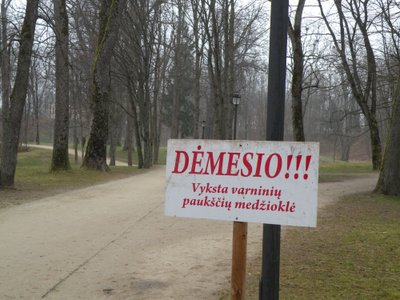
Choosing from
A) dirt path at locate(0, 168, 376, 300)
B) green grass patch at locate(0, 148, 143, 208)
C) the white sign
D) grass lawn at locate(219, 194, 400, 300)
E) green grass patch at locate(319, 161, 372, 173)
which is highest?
the white sign

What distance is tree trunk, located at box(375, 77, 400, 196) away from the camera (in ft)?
43.7

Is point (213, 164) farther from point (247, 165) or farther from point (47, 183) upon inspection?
point (47, 183)

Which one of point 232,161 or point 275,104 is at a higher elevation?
point 275,104

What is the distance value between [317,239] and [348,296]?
3.04m

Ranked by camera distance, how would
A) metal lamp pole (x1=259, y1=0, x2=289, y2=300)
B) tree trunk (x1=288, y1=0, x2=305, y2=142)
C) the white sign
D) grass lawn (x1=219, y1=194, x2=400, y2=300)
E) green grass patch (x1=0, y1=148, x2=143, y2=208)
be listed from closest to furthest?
the white sign < metal lamp pole (x1=259, y1=0, x2=289, y2=300) < grass lawn (x1=219, y1=194, x2=400, y2=300) < green grass patch (x1=0, y1=148, x2=143, y2=208) < tree trunk (x1=288, y1=0, x2=305, y2=142)

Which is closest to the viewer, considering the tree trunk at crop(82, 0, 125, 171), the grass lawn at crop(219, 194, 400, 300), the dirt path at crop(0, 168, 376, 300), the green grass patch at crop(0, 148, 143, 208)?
the grass lawn at crop(219, 194, 400, 300)

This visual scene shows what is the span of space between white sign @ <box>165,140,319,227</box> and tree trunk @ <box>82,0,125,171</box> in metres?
18.2

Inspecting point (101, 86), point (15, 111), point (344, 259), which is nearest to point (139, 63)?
point (101, 86)

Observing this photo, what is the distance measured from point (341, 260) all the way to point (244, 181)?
3.19 meters

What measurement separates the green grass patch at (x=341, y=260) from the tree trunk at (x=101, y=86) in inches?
541

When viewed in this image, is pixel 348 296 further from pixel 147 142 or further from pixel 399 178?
pixel 147 142

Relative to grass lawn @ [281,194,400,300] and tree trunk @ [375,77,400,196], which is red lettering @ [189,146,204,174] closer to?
grass lawn @ [281,194,400,300]

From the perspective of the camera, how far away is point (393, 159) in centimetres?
1345

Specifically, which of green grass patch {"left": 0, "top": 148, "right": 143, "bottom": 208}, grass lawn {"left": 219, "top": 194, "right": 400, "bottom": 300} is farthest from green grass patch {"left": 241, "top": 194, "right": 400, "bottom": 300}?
green grass patch {"left": 0, "top": 148, "right": 143, "bottom": 208}
